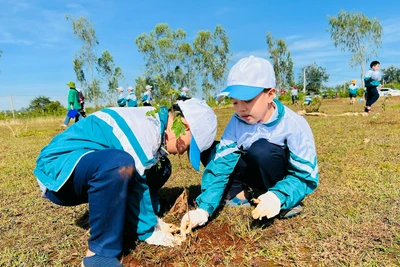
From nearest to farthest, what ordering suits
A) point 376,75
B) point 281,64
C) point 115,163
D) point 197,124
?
point 115,163 < point 197,124 < point 376,75 < point 281,64

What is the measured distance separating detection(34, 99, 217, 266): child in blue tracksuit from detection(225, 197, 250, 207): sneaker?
0.64 m

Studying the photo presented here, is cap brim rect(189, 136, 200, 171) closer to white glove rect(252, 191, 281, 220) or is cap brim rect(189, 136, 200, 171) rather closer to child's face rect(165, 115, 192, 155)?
child's face rect(165, 115, 192, 155)

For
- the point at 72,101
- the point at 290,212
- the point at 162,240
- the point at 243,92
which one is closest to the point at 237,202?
the point at 290,212

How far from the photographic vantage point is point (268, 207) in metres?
1.83

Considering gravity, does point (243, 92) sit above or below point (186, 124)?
above

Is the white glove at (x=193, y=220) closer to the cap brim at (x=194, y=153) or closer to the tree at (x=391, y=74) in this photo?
the cap brim at (x=194, y=153)

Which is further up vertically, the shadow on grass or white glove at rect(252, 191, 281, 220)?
white glove at rect(252, 191, 281, 220)

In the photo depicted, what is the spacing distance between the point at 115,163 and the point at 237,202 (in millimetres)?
1189

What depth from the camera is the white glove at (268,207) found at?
71.1 inches

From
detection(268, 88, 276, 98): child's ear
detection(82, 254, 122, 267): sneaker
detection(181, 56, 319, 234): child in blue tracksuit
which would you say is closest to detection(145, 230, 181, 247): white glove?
detection(181, 56, 319, 234): child in blue tracksuit

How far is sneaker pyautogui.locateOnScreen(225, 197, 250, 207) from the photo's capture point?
95.0 inches

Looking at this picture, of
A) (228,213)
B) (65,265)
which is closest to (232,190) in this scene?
(228,213)

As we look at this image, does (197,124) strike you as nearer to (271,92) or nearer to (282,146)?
(271,92)

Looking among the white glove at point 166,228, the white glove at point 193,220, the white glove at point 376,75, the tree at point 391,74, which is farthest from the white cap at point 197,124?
the tree at point 391,74
